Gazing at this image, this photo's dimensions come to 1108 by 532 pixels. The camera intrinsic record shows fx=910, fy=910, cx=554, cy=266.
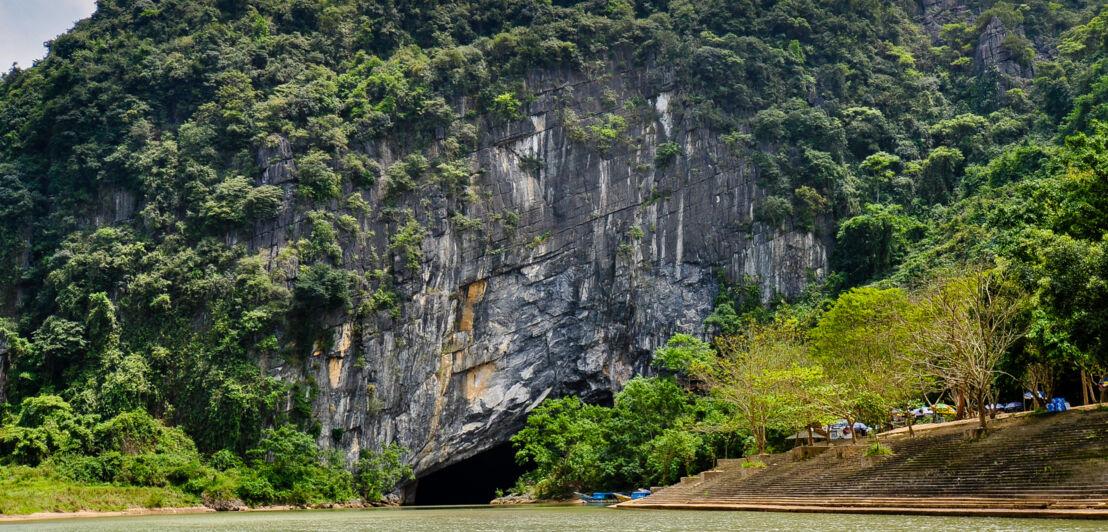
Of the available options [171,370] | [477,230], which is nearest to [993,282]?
[477,230]

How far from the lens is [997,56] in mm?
57281

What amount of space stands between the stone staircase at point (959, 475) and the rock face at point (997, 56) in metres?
39.7

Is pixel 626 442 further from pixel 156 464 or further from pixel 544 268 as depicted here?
pixel 156 464

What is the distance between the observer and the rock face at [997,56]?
57.0 meters

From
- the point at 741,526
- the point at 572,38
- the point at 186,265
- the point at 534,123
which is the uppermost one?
the point at 572,38

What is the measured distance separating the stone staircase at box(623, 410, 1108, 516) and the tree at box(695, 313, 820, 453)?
6.69 feet

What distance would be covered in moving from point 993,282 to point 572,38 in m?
31.1

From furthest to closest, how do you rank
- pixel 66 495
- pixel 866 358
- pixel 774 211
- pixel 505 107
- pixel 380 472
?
pixel 505 107 < pixel 774 211 < pixel 380 472 < pixel 66 495 < pixel 866 358

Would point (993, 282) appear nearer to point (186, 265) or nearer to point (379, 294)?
point (379, 294)

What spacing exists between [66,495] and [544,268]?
2362 cm

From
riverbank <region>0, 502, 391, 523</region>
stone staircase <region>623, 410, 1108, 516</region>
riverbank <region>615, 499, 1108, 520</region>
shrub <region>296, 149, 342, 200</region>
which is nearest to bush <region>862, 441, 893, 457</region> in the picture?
stone staircase <region>623, 410, 1108, 516</region>

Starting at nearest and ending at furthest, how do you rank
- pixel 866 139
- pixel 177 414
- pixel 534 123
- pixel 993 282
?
pixel 993 282, pixel 177 414, pixel 534 123, pixel 866 139

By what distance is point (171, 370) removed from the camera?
1652 inches

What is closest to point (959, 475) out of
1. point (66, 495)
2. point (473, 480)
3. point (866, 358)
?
point (866, 358)
